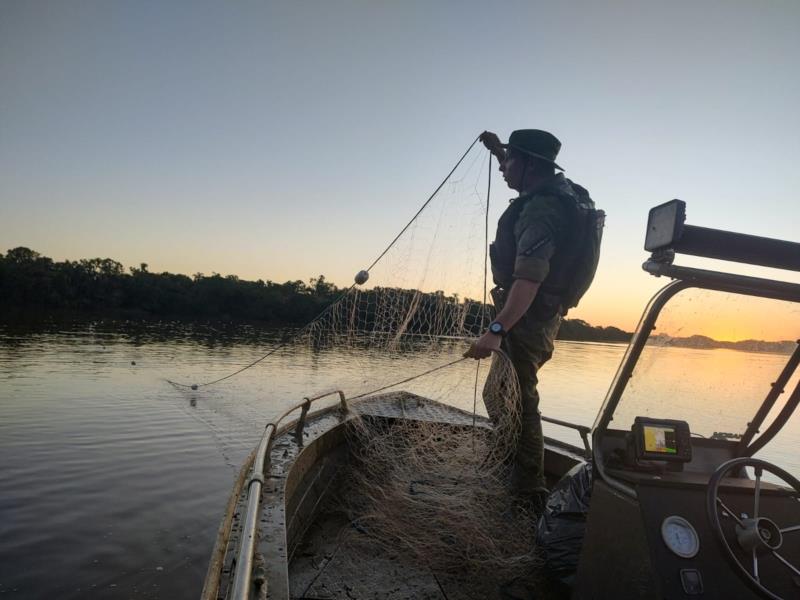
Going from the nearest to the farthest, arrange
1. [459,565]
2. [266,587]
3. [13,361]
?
1. [266,587]
2. [459,565]
3. [13,361]

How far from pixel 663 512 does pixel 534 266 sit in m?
1.62

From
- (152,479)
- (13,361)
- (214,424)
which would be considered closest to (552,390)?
(214,424)

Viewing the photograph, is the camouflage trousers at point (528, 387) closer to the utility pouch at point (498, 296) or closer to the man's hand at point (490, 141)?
the utility pouch at point (498, 296)

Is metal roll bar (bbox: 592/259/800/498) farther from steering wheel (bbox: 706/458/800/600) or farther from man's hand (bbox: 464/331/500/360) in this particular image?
man's hand (bbox: 464/331/500/360)

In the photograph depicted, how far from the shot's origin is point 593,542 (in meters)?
2.40

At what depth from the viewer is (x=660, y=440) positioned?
252cm

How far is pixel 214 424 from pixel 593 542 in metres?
13.7

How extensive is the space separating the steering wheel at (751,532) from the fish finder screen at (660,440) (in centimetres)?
29

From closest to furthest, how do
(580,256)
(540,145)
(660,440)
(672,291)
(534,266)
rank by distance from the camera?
(672,291) < (660,440) < (534,266) < (580,256) < (540,145)

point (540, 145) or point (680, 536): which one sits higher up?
point (540, 145)

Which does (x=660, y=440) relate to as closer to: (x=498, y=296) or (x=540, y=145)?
(x=498, y=296)

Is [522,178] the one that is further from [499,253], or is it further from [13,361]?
[13,361]

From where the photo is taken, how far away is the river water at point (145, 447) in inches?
109

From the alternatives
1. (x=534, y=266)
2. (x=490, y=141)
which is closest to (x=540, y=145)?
(x=490, y=141)
